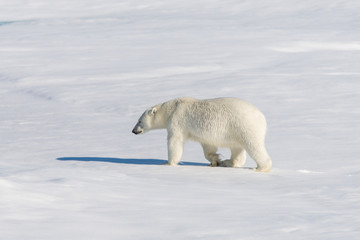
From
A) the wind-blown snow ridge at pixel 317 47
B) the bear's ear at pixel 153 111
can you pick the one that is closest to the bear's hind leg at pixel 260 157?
the bear's ear at pixel 153 111

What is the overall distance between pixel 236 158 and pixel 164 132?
8.67 feet

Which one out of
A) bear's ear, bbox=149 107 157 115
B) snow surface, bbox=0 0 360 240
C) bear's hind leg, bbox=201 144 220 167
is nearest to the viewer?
snow surface, bbox=0 0 360 240

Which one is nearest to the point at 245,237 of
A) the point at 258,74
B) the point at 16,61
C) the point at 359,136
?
the point at 359,136

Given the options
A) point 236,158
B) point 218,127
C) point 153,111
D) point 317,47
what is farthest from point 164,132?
point 317,47

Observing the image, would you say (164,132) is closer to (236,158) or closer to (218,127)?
(236,158)

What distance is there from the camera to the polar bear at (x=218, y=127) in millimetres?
6410

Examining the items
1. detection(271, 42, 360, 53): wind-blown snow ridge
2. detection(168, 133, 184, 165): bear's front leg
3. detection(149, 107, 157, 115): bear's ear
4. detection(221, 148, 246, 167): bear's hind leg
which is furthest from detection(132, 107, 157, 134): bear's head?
detection(271, 42, 360, 53): wind-blown snow ridge

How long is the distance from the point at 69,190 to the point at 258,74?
395 inches

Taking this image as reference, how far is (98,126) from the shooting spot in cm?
992

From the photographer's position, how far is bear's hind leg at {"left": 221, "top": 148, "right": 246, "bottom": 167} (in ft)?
22.5

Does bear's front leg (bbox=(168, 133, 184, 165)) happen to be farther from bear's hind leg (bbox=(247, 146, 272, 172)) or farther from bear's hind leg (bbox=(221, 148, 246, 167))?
bear's hind leg (bbox=(247, 146, 272, 172))

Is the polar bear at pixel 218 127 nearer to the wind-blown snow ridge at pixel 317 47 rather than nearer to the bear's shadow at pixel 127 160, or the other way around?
the bear's shadow at pixel 127 160

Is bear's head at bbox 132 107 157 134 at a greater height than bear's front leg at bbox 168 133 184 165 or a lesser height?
greater

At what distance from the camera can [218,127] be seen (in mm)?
6516
